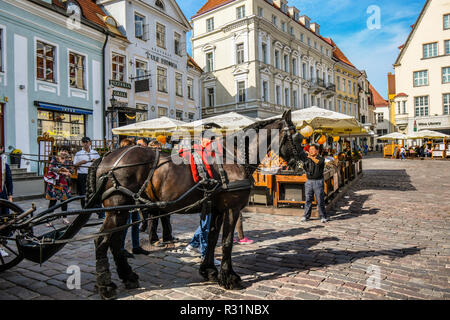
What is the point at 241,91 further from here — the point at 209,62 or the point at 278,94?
the point at 209,62

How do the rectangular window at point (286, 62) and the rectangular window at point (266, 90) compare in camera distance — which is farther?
the rectangular window at point (286, 62)

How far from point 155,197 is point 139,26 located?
787 inches

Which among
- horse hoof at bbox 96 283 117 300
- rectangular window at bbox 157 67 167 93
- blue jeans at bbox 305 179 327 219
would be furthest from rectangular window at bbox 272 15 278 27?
horse hoof at bbox 96 283 117 300

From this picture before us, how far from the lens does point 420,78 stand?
36.2 metres

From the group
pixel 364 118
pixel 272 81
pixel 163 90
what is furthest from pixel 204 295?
pixel 364 118

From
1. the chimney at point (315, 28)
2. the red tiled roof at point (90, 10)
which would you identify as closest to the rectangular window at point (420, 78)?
the chimney at point (315, 28)

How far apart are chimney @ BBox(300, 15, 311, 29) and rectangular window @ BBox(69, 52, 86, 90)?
30.2 m

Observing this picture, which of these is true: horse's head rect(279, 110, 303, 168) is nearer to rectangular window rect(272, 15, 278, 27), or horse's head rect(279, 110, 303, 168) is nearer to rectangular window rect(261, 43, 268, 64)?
rectangular window rect(261, 43, 268, 64)

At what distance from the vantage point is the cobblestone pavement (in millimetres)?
3494

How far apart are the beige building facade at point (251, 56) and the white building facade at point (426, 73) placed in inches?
501

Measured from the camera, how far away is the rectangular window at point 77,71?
51.8ft

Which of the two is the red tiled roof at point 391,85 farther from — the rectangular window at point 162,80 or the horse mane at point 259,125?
the horse mane at point 259,125

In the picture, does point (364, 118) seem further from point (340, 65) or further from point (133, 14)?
point (133, 14)

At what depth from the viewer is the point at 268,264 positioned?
4.42 meters
